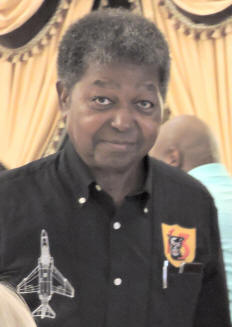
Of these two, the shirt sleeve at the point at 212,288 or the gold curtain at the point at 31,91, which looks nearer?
the shirt sleeve at the point at 212,288

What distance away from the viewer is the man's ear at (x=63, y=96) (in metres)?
1.47

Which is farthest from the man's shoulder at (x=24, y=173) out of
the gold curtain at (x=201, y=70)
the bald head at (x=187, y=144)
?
the gold curtain at (x=201, y=70)

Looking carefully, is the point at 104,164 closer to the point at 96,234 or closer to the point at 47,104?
the point at 96,234

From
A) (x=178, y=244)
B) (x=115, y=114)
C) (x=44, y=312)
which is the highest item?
(x=115, y=114)

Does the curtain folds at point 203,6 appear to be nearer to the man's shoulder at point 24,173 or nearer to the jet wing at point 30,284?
the man's shoulder at point 24,173

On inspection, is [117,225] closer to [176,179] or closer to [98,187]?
[98,187]

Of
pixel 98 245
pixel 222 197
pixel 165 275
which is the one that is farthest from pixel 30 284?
pixel 222 197

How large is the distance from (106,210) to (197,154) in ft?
4.58

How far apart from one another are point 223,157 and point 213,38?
67 centimetres

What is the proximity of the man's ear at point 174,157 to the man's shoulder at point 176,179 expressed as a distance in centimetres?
128

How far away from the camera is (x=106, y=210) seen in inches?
59.2

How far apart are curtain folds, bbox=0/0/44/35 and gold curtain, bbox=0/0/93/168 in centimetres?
4

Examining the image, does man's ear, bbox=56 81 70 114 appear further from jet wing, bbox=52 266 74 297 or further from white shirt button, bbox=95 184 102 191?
jet wing, bbox=52 266 74 297

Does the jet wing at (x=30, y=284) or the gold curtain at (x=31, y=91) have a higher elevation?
the gold curtain at (x=31, y=91)
